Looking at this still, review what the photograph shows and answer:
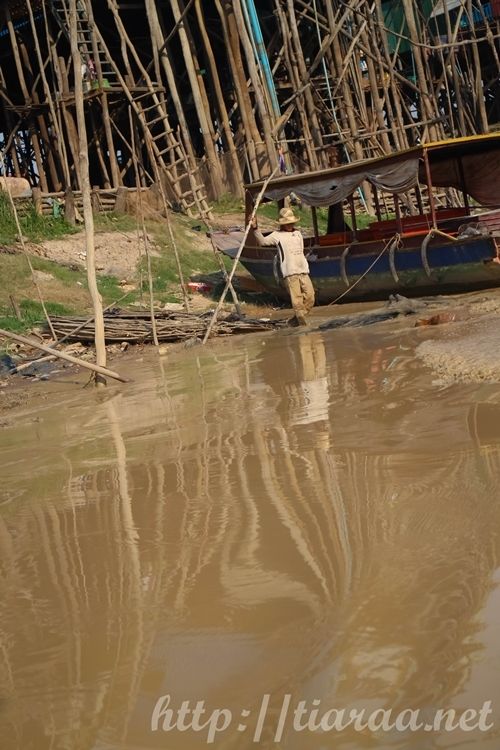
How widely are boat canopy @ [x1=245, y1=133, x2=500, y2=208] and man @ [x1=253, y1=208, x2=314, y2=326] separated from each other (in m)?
2.05

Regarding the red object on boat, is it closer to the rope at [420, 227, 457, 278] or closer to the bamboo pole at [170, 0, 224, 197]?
the rope at [420, 227, 457, 278]

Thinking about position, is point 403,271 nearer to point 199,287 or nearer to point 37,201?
point 199,287

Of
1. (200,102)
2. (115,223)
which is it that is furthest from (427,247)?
(200,102)

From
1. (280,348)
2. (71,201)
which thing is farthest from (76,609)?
(71,201)

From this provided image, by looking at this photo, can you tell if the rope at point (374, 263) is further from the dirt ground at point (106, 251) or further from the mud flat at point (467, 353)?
the mud flat at point (467, 353)

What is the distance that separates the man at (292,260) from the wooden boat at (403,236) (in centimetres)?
170

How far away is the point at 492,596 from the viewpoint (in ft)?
8.84

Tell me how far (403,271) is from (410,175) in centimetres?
126

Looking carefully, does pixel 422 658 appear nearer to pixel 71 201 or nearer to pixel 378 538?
pixel 378 538

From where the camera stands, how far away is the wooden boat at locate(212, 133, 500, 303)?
12273 millimetres

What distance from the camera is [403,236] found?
504 inches

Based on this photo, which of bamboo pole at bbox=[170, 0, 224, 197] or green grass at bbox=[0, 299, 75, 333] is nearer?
green grass at bbox=[0, 299, 75, 333]

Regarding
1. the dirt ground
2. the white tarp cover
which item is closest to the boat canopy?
the white tarp cover

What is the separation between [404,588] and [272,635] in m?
0.43
